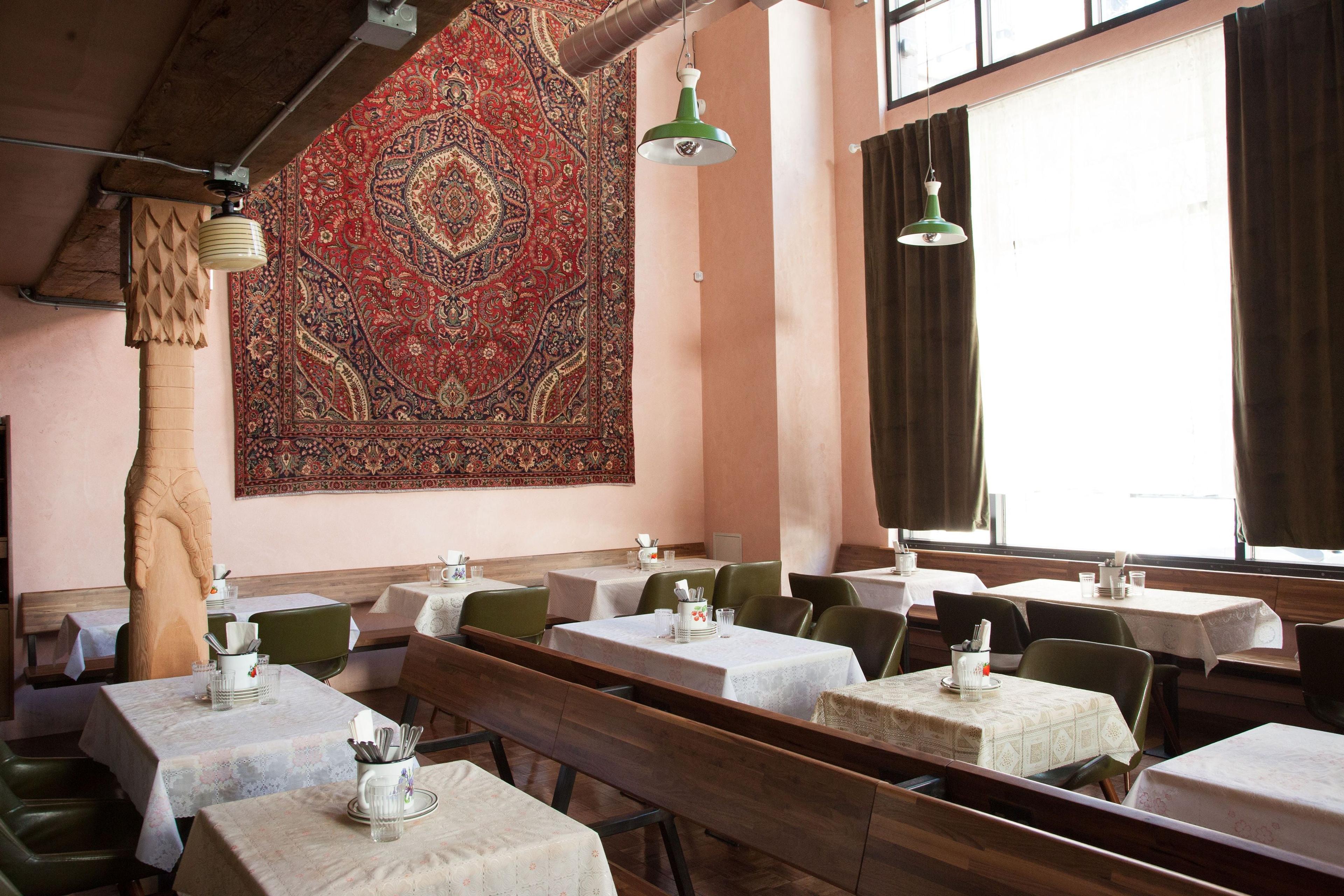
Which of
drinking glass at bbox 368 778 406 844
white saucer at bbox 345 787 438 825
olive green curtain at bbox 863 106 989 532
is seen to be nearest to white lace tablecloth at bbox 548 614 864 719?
white saucer at bbox 345 787 438 825

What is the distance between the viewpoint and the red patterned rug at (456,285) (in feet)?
19.4

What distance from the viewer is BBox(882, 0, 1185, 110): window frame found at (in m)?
5.73

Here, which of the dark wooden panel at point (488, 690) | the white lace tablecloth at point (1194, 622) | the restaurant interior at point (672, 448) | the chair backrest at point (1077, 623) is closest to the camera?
the restaurant interior at point (672, 448)

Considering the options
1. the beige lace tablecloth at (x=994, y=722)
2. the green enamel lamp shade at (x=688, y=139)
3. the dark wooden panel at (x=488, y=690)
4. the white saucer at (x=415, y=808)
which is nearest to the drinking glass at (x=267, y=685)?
the dark wooden panel at (x=488, y=690)

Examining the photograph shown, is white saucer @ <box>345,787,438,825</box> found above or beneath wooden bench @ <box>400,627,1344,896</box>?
above

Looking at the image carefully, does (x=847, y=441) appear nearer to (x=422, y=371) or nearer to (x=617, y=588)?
(x=617, y=588)

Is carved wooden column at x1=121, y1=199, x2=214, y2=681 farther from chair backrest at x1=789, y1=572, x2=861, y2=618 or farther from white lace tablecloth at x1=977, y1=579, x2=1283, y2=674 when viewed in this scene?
white lace tablecloth at x1=977, y1=579, x2=1283, y2=674

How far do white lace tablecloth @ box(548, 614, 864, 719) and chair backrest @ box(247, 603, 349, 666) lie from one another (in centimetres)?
139

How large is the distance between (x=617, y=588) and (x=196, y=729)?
320 cm

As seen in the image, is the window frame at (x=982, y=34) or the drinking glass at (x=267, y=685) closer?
the drinking glass at (x=267, y=685)

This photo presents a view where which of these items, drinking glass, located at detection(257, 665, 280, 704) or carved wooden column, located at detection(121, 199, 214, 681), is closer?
drinking glass, located at detection(257, 665, 280, 704)

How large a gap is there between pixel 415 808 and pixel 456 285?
201 inches

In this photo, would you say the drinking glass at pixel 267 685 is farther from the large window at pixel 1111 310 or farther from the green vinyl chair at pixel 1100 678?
the large window at pixel 1111 310

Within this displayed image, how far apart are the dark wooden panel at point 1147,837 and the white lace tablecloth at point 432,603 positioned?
3.27 m
